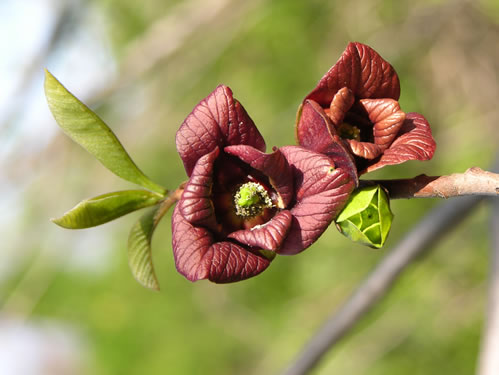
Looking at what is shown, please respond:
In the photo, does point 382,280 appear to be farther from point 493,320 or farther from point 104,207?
point 104,207

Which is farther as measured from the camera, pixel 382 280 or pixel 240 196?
pixel 382 280

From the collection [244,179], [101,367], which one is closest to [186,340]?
[101,367]

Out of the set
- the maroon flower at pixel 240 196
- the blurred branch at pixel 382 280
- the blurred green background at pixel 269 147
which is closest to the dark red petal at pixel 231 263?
the maroon flower at pixel 240 196

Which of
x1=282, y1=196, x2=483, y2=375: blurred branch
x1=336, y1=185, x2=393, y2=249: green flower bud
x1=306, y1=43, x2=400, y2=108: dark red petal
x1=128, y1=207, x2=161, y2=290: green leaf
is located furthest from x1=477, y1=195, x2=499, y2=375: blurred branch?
x1=128, y1=207, x2=161, y2=290: green leaf

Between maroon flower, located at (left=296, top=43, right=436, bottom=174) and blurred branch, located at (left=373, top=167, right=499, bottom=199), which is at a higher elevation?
maroon flower, located at (left=296, top=43, right=436, bottom=174)

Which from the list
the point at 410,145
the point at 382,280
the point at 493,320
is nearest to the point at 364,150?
the point at 410,145

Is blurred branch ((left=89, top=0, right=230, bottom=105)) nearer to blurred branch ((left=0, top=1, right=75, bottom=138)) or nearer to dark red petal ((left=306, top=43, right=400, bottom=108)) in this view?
blurred branch ((left=0, top=1, right=75, bottom=138))
